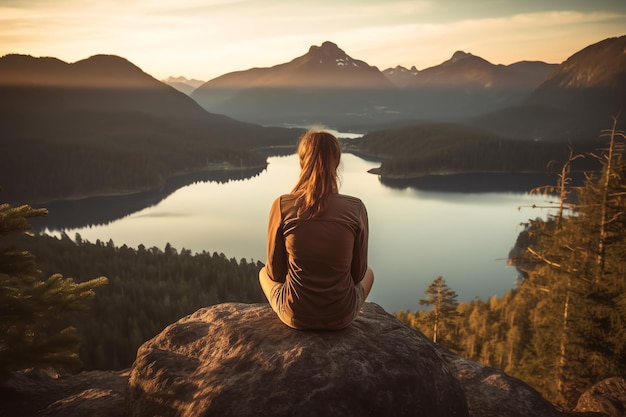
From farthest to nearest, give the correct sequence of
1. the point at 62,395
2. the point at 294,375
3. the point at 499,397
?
the point at 499,397
the point at 62,395
the point at 294,375

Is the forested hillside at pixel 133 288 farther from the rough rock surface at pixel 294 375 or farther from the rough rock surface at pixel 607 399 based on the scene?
the rough rock surface at pixel 607 399

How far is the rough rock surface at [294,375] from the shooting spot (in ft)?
15.8

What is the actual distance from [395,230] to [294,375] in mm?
92934

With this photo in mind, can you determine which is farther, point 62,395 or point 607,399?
point 607,399

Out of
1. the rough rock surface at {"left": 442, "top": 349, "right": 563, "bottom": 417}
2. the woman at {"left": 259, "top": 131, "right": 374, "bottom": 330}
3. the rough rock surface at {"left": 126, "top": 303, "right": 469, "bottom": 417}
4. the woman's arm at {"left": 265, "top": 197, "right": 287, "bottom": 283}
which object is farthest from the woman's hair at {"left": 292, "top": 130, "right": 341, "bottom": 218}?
the rough rock surface at {"left": 442, "top": 349, "right": 563, "bottom": 417}

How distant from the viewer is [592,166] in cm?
18350

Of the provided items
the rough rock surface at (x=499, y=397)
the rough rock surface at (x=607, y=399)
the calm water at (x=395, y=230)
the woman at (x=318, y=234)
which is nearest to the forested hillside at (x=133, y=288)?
the calm water at (x=395, y=230)

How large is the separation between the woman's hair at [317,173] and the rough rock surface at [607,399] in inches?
254

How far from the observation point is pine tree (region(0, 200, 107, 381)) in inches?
229

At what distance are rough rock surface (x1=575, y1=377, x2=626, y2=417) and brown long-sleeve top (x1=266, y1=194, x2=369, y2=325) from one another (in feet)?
18.5

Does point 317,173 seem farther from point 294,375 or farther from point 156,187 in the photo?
point 156,187

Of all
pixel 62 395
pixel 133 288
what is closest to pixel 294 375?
pixel 62 395

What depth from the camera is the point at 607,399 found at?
7.82 meters

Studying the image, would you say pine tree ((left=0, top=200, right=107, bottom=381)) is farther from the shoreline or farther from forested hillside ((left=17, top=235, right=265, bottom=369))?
the shoreline
